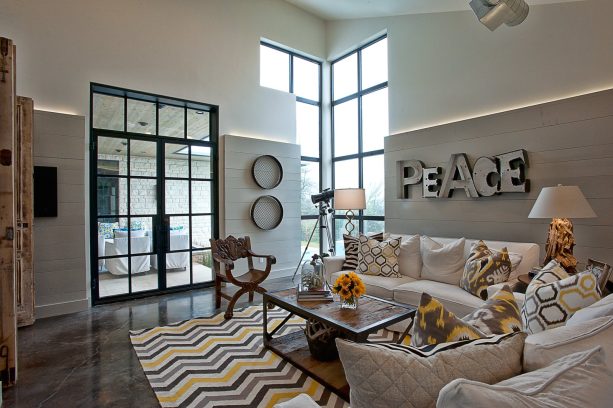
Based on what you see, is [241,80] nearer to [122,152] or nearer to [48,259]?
[122,152]

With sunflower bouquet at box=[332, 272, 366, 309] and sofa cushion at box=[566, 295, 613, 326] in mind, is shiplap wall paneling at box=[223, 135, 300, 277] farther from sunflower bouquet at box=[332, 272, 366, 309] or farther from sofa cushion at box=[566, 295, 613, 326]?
sofa cushion at box=[566, 295, 613, 326]

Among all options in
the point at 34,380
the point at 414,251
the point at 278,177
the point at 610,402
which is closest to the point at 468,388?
the point at 610,402

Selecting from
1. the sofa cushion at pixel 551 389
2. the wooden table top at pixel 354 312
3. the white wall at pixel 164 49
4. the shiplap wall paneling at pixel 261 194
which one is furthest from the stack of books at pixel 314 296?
the white wall at pixel 164 49

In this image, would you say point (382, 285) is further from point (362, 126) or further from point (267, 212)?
point (362, 126)

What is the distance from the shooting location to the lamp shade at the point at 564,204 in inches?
105

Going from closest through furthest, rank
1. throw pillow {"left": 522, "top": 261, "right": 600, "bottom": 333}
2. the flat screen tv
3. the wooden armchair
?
throw pillow {"left": 522, "top": 261, "right": 600, "bottom": 333}
the flat screen tv
the wooden armchair

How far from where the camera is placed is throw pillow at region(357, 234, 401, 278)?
370 cm

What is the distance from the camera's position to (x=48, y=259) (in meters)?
3.74

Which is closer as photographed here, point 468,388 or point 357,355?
point 468,388

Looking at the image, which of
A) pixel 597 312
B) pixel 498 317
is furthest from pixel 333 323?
pixel 597 312

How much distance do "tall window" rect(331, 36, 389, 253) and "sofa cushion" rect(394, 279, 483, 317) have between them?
2.21m

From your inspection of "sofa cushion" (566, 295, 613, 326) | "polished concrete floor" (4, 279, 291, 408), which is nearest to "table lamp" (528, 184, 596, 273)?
"sofa cushion" (566, 295, 613, 326)

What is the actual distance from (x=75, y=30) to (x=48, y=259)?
2761 mm

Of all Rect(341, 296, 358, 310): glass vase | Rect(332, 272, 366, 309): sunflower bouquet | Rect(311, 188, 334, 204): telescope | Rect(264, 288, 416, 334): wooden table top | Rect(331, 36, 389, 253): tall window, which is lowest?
Rect(264, 288, 416, 334): wooden table top
